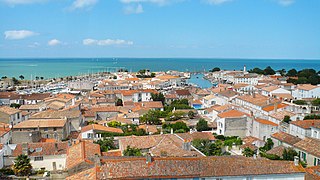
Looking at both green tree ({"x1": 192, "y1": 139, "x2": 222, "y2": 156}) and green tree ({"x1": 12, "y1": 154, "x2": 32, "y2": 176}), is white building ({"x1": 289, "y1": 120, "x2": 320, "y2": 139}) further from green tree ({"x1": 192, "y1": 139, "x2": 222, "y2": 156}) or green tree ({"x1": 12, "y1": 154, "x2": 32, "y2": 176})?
green tree ({"x1": 12, "y1": 154, "x2": 32, "y2": 176})

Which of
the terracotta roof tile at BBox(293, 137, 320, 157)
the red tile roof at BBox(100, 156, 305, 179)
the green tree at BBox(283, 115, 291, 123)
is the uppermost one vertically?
the red tile roof at BBox(100, 156, 305, 179)

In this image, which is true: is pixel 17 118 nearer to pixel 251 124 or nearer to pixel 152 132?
pixel 152 132

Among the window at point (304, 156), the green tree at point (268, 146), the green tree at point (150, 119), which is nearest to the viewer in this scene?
the window at point (304, 156)

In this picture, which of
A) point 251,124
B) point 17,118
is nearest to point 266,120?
point 251,124

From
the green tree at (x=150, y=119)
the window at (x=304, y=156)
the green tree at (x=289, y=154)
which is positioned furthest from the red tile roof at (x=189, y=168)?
the green tree at (x=150, y=119)

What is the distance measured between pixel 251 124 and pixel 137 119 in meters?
15.7

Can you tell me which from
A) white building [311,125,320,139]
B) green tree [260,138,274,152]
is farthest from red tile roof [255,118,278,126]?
white building [311,125,320,139]

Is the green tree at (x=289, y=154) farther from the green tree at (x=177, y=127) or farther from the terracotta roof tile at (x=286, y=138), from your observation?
the green tree at (x=177, y=127)

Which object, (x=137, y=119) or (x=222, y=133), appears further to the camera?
(x=137, y=119)

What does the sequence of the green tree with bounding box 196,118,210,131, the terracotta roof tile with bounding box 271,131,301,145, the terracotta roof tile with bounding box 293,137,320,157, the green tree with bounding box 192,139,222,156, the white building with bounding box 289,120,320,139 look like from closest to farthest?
the terracotta roof tile with bounding box 293,137,320,157, the green tree with bounding box 192,139,222,156, the terracotta roof tile with bounding box 271,131,301,145, the white building with bounding box 289,120,320,139, the green tree with bounding box 196,118,210,131

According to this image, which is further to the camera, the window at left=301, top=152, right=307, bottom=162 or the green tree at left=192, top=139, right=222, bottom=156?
the green tree at left=192, top=139, right=222, bottom=156

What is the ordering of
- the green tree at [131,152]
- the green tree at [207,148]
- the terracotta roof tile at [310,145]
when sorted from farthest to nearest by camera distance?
the green tree at [207,148]
the terracotta roof tile at [310,145]
the green tree at [131,152]

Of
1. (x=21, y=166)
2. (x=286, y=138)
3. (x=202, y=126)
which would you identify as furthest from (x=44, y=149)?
(x=286, y=138)

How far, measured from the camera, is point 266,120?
116 feet
